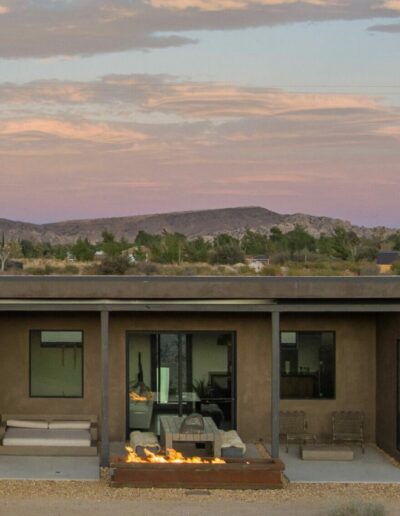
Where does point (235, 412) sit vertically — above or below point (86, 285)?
below

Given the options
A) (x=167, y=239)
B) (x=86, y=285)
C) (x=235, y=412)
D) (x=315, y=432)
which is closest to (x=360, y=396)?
(x=315, y=432)

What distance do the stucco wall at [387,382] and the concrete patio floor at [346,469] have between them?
0.95ft

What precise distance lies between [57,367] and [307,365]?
12.7 ft

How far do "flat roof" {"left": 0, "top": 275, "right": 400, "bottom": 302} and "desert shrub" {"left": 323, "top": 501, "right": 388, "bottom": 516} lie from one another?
3639 millimetres

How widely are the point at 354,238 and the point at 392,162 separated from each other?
27175 mm

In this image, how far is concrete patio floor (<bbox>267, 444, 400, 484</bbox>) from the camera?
12.8 meters

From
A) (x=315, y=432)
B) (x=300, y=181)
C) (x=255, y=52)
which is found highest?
(x=255, y=52)

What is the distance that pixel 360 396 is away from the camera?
49.9 ft

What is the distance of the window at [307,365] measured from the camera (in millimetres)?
15219

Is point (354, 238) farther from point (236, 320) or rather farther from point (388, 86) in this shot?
point (236, 320)

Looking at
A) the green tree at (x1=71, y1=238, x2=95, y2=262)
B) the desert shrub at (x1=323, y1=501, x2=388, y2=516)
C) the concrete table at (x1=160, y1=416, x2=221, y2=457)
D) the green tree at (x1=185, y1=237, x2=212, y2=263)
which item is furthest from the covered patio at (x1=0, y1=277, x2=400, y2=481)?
the green tree at (x1=71, y1=238, x2=95, y2=262)

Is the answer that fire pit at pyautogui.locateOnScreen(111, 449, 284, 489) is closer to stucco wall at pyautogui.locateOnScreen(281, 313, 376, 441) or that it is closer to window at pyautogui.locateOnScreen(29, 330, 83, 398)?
stucco wall at pyautogui.locateOnScreen(281, 313, 376, 441)

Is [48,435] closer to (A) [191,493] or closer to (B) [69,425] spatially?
(B) [69,425]

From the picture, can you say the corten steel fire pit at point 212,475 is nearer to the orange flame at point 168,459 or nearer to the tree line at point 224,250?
the orange flame at point 168,459
